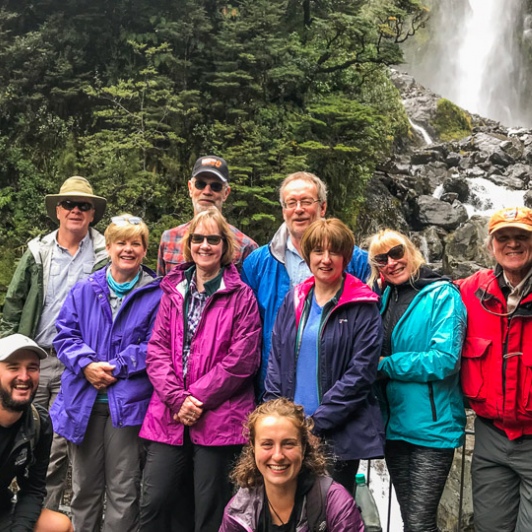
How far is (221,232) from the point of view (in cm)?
373

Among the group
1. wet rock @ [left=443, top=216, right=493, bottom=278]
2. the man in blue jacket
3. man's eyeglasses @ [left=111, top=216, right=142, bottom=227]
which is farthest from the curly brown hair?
wet rock @ [left=443, top=216, right=493, bottom=278]

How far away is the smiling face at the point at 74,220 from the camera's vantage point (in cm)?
450

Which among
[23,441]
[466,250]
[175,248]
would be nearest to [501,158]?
[466,250]

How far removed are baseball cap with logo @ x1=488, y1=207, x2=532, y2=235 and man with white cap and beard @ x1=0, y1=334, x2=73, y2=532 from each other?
280 cm

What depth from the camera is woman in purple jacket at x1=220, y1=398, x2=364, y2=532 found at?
2.83m

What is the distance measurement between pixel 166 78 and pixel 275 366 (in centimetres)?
1044

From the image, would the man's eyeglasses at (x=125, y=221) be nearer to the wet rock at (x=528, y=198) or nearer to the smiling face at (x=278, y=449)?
the smiling face at (x=278, y=449)

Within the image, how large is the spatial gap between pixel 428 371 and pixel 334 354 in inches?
22.1

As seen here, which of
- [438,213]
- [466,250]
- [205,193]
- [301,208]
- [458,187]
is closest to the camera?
[301,208]

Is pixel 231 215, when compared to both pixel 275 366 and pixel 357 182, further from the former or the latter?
pixel 275 366

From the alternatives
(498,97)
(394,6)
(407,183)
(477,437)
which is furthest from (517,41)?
(477,437)

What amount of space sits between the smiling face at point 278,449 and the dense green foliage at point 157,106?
30.4 ft

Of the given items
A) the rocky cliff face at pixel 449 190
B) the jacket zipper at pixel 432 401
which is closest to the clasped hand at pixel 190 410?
the jacket zipper at pixel 432 401

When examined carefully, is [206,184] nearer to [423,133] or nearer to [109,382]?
[109,382]
